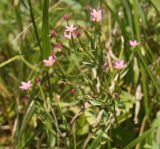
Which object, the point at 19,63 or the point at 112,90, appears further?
the point at 19,63

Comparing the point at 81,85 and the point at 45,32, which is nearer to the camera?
the point at 45,32

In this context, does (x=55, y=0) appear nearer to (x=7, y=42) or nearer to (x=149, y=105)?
(x=7, y=42)

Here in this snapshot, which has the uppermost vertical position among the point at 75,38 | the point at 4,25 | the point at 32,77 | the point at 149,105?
the point at 4,25

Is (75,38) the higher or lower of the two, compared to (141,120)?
higher

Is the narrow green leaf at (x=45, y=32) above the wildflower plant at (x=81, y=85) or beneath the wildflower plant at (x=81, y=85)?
above


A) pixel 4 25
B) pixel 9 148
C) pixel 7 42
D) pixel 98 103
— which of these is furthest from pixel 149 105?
pixel 4 25

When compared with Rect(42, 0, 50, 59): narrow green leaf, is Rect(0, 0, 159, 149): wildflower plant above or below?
below

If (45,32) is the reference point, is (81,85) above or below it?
below

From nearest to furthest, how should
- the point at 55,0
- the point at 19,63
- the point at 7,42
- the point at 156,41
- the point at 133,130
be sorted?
the point at 133,130 → the point at 156,41 → the point at 19,63 → the point at 7,42 → the point at 55,0
